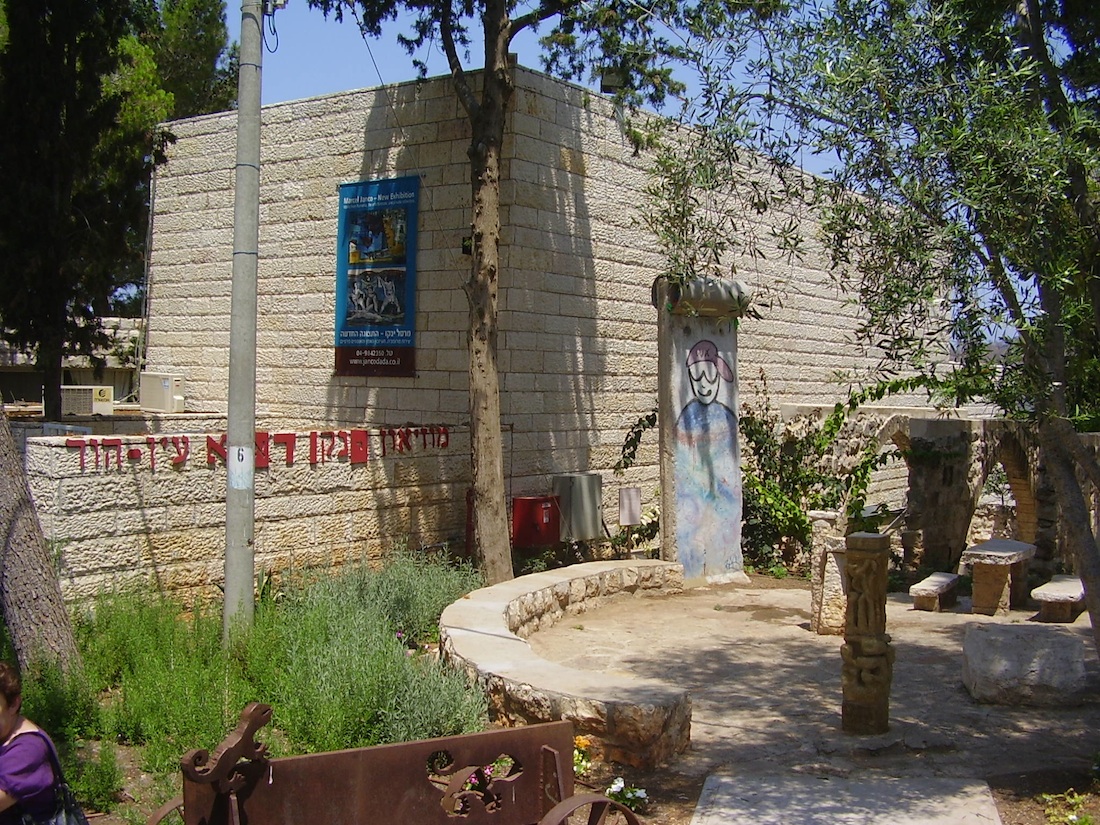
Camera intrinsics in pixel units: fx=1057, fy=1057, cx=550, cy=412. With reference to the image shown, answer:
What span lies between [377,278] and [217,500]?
4.27 meters

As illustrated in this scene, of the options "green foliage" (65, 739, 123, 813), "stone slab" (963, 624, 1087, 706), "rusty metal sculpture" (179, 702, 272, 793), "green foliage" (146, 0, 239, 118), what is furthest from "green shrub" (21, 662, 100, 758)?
"green foliage" (146, 0, 239, 118)

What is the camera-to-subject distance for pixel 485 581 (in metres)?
9.49

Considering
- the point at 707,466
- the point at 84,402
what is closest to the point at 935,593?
the point at 707,466

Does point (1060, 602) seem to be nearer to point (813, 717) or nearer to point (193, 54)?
point (813, 717)

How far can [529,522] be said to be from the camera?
35.9 ft

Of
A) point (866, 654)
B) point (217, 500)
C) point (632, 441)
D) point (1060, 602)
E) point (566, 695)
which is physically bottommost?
point (1060, 602)

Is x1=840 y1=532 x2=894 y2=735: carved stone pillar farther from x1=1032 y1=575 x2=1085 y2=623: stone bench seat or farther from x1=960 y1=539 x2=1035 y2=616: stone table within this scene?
x1=960 y1=539 x2=1035 y2=616: stone table

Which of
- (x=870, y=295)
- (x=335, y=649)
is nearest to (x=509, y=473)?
(x=335, y=649)

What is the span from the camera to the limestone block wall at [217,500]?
23.9ft

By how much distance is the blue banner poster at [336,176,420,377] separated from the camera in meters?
11.6

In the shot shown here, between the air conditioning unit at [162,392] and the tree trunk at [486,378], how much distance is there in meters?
5.74

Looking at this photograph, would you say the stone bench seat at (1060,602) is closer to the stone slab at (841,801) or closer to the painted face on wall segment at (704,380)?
the painted face on wall segment at (704,380)

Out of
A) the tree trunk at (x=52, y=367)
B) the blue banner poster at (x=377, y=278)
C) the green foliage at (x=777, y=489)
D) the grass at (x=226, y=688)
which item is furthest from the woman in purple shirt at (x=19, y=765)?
the green foliage at (x=777, y=489)

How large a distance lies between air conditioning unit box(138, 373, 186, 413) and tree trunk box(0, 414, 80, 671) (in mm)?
7854
